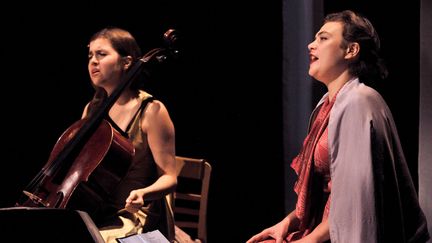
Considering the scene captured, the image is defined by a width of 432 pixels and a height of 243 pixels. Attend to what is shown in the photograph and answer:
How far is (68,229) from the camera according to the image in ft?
4.38

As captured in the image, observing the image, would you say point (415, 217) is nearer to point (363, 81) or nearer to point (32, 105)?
point (363, 81)

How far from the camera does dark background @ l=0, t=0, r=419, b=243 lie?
3.39 metres

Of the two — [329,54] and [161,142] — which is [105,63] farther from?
[329,54]

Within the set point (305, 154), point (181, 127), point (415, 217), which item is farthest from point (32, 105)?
point (415, 217)

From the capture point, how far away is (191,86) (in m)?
3.58

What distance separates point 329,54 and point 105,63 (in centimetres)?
88

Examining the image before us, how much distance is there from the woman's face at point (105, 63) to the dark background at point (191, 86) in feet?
2.92

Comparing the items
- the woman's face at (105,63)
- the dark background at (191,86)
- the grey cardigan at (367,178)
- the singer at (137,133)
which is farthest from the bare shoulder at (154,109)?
the dark background at (191,86)

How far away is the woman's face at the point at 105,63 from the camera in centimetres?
258

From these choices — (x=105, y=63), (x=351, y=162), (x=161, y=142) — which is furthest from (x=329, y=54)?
(x=105, y=63)

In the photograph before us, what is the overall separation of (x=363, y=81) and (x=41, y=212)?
1.22 m

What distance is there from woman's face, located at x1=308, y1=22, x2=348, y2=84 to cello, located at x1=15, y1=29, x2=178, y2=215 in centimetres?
65

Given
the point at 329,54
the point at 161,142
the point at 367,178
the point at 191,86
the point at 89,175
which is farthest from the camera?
the point at 191,86

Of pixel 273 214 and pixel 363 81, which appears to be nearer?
pixel 363 81
